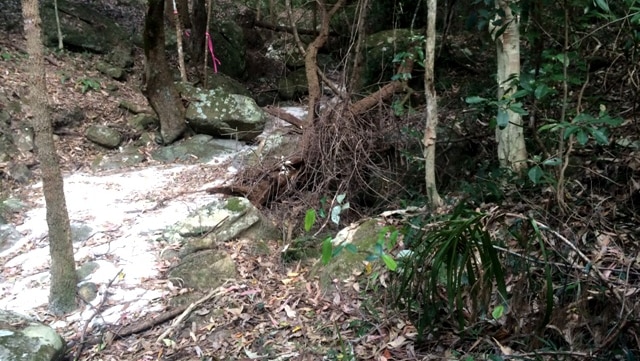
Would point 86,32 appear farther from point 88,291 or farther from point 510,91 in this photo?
point 510,91

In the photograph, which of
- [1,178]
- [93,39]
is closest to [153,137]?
[1,178]

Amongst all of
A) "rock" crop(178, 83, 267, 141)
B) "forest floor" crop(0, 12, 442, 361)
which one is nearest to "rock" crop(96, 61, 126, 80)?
"rock" crop(178, 83, 267, 141)

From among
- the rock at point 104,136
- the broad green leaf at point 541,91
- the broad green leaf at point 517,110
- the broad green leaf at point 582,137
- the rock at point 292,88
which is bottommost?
the rock at point 104,136

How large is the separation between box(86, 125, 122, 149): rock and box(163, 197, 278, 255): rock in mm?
3912

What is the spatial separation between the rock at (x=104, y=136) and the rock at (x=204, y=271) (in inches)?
180

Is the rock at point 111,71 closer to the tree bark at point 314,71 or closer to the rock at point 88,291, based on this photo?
the tree bark at point 314,71

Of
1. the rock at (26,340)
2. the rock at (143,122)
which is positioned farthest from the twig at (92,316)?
the rock at (143,122)

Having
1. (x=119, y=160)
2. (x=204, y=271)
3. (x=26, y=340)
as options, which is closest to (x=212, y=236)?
(x=204, y=271)

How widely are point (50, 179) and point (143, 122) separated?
5.09 meters

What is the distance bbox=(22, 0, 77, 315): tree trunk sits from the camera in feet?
12.2

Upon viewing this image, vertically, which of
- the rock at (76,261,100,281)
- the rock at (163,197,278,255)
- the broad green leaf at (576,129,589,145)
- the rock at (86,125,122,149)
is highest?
the broad green leaf at (576,129,589,145)

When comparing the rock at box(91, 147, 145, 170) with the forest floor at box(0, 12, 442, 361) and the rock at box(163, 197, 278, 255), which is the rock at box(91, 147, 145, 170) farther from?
the rock at box(163, 197, 278, 255)

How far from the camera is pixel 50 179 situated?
3.93m

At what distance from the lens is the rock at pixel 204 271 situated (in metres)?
4.13
